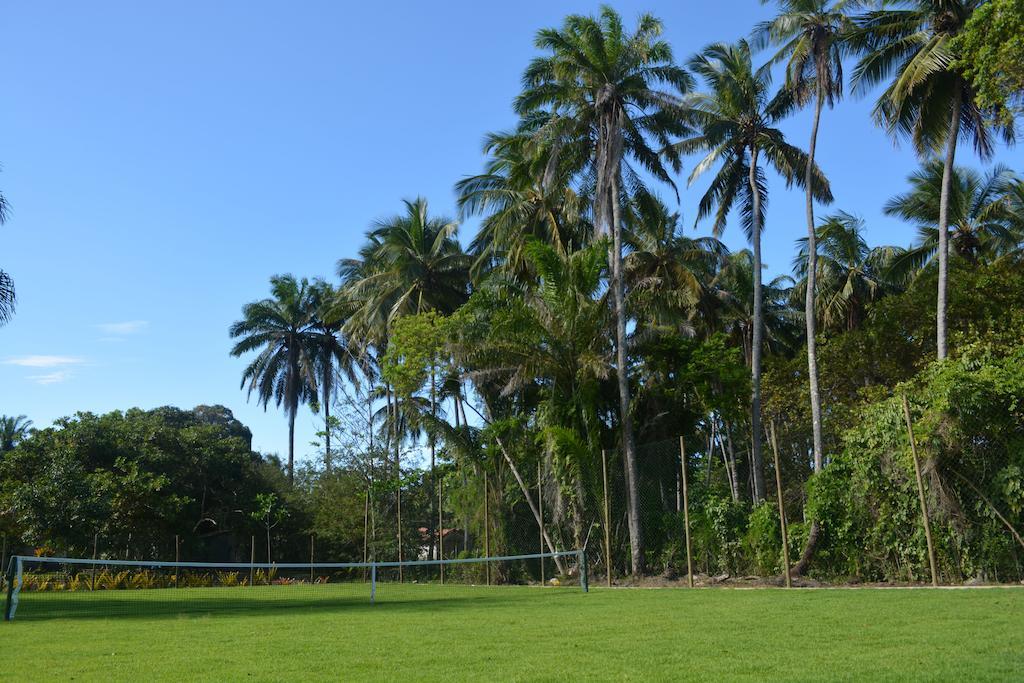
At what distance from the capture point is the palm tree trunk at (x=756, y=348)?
2489 cm

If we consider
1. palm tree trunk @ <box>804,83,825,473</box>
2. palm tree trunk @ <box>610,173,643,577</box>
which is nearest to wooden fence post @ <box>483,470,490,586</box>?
palm tree trunk @ <box>610,173,643,577</box>

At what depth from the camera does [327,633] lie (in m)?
9.99

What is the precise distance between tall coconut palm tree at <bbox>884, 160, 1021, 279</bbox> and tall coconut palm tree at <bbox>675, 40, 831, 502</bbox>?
4.14 meters

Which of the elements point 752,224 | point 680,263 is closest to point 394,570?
point 680,263

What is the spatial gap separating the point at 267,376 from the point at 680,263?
29533mm

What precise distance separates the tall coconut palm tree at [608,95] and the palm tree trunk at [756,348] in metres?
3.93

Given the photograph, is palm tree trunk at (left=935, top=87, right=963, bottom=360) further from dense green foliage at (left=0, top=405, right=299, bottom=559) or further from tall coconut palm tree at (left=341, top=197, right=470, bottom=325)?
dense green foliage at (left=0, top=405, right=299, bottom=559)

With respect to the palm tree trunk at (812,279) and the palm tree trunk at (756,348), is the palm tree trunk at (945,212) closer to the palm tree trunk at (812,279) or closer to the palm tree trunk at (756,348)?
the palm tree trunk at (812,279)

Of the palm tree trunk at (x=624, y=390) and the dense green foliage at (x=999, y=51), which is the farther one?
the palm tree trunk at (x=624, y=390)

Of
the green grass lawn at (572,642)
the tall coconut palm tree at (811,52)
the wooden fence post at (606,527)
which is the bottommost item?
the green grass lawn at (572,642)

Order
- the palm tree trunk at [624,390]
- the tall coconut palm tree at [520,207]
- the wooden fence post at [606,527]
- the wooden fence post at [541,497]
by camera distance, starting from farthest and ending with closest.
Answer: the tall coconut palm tree at [520,207] < the wooden fence post at [541,497] < the palm tree trunk at [624,390] < the wooden fence post at [606,527]

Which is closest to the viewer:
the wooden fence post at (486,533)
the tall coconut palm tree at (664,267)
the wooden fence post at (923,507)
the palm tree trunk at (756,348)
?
the wooden fence post at (923,507)

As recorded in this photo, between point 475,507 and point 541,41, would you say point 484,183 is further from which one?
point 475,507

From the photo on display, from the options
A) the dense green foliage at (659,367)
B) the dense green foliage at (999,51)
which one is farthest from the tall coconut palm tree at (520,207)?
the dense green foliage at (999,51)
